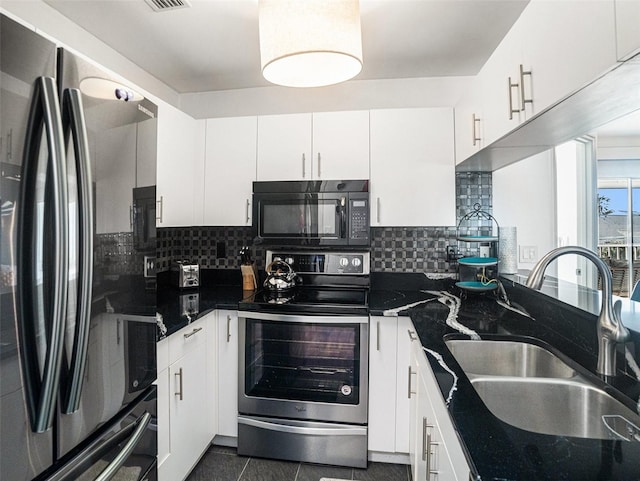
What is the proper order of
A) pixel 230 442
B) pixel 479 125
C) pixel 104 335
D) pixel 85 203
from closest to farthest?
pixel 85 203 < pixel 104 335 < pixel 479 125 < pixel 230 442

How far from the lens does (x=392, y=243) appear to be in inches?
106

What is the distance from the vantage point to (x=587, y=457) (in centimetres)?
74

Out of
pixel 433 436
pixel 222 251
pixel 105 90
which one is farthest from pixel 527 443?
pixel 222 251

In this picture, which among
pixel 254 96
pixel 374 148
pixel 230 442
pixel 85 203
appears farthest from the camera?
pixel 254 96

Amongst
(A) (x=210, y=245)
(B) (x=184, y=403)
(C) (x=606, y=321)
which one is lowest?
(B) (x=184, y=403)

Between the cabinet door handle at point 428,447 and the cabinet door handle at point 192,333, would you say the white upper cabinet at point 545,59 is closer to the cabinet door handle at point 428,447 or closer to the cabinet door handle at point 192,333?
the cabinet door handle at point 428,447

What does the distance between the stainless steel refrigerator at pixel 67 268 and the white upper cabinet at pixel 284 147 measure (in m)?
1.26

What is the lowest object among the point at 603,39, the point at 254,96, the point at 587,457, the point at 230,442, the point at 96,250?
the point at 230,442

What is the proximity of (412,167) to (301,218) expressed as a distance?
2.57 ft

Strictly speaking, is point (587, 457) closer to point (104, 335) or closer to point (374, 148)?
point (104, 335)

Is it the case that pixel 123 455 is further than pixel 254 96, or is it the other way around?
pixel 254 96

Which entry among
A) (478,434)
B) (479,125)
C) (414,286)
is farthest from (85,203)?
(414,286)

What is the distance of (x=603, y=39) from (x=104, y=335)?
1.48 m

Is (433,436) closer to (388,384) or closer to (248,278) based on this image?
→ (388,384)
